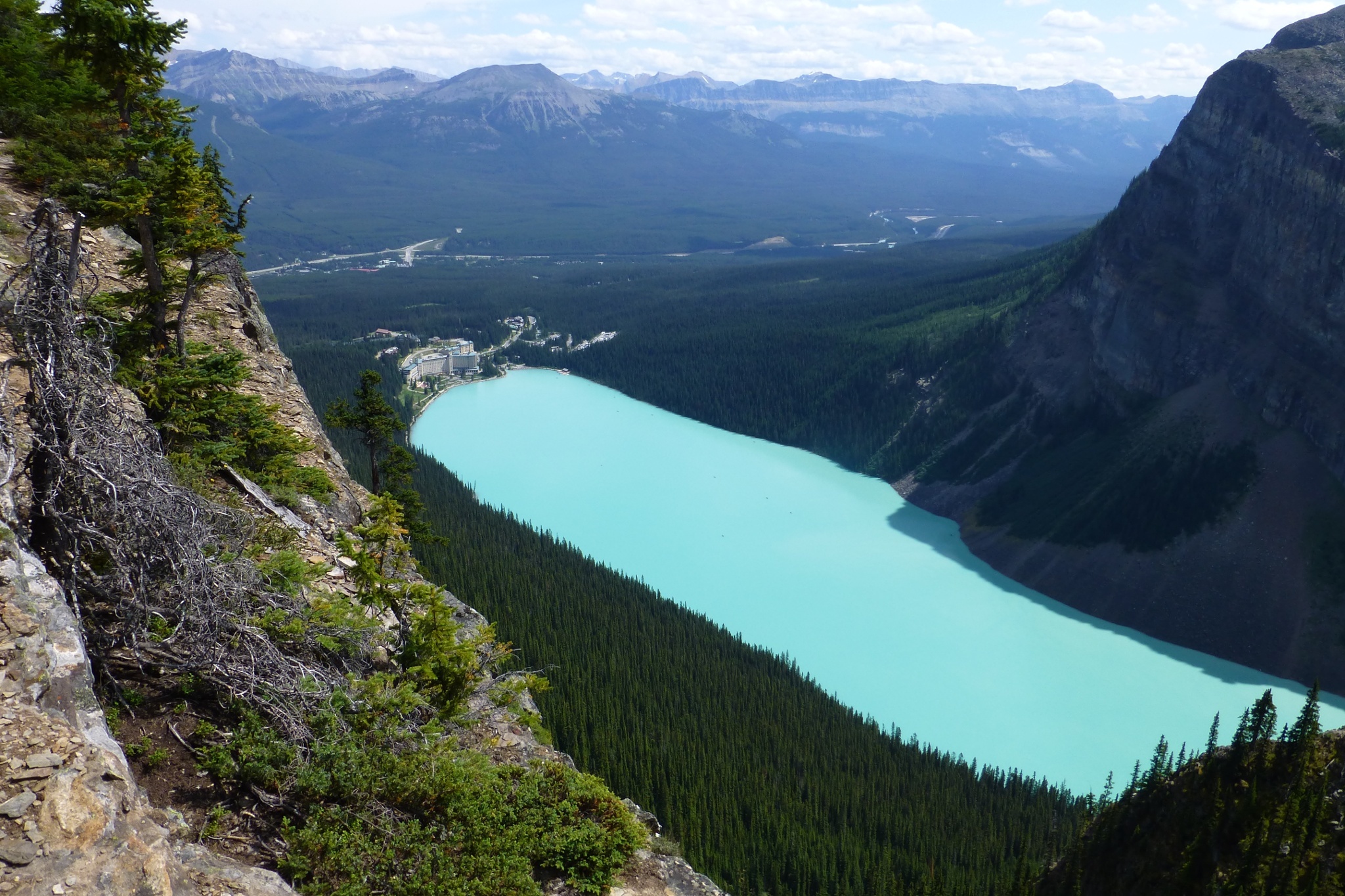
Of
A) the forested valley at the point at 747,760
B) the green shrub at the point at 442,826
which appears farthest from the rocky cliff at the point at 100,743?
the forested valley at the point at 747,760

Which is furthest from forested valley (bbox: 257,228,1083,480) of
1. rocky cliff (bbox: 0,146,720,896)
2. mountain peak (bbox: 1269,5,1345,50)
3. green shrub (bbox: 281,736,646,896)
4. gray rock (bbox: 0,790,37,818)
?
gray rock (bbox: 0,790,37,818)

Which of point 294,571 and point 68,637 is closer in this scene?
point 68,637

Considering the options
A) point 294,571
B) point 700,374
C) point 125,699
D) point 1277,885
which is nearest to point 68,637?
point 125,699

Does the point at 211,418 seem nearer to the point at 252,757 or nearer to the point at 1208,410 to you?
the point at 252,757

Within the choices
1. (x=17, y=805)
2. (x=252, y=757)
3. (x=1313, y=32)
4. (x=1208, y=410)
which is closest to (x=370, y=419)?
(x=252, y=757)

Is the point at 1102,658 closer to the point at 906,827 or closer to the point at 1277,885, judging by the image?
the point at 906,827

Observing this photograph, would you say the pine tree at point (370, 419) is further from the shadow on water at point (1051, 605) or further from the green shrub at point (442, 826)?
the shadow on water at point (1051, 605)

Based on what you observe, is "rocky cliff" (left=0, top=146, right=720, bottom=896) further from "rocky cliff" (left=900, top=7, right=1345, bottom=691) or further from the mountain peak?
the mountain peak
